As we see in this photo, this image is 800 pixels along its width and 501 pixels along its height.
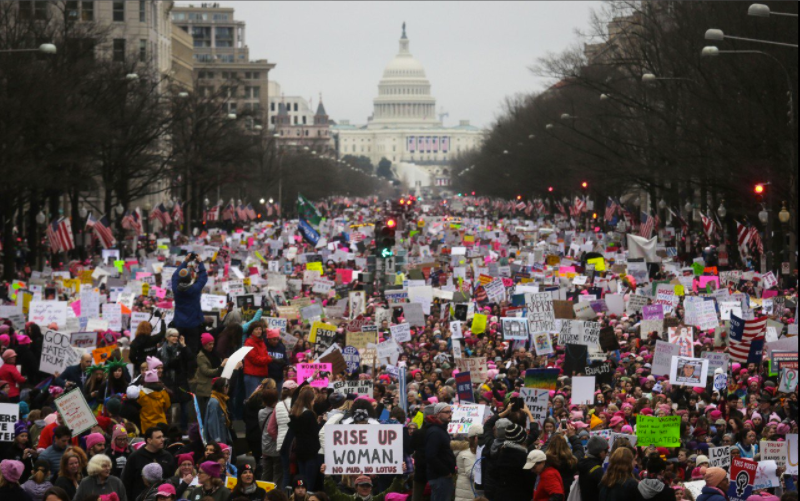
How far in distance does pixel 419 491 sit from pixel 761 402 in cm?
528

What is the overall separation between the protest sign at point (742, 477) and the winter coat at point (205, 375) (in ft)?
19.6

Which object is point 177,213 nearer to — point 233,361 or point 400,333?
point 400,333

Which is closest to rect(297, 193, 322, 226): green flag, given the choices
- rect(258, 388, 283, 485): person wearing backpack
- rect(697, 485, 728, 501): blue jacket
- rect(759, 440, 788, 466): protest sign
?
rect(258, 388, 283, 485): person wearing backpack

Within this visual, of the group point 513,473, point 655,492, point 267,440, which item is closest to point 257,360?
point 267,440

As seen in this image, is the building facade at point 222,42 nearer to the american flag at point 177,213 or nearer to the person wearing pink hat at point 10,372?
the american flag at point 177,213

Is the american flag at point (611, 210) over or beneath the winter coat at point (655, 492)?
over

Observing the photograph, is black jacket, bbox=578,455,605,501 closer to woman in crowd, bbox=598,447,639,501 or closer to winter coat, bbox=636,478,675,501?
woman in crowd, bbox=598,447,639,501

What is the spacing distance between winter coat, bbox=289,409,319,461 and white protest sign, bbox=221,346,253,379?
2.30 m

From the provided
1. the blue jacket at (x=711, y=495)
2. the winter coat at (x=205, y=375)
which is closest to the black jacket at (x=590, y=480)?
the blue jacket at (x=711, y=495)

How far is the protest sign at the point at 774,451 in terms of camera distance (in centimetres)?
1460

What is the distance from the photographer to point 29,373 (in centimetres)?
1998

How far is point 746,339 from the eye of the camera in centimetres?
2159

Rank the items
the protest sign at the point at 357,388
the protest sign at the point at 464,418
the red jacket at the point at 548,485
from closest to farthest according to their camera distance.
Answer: the red jacket at the point at 548,485, the protest sign at the point at 464,418, the protest sign at the point at 357,388

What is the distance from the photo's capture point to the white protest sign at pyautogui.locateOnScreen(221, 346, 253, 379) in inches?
664
